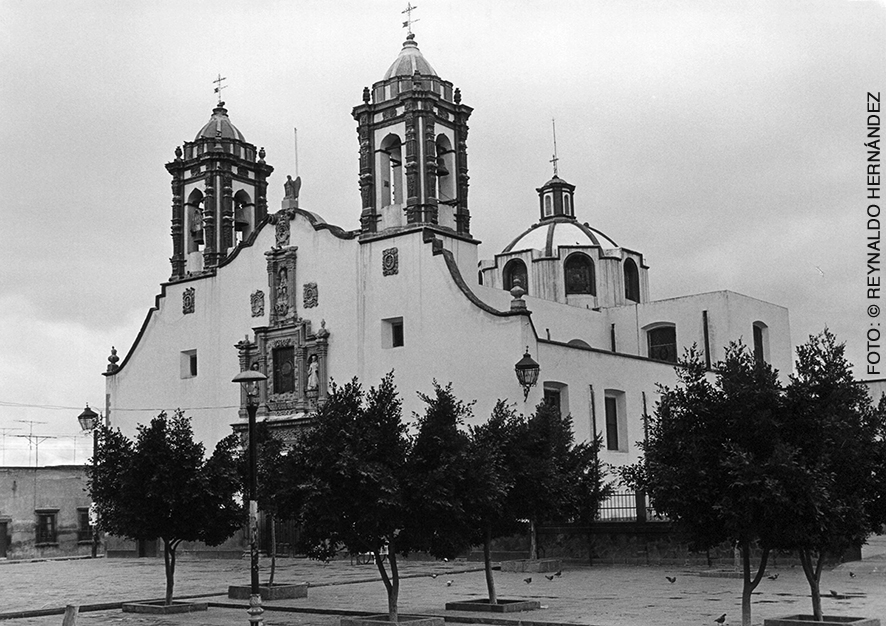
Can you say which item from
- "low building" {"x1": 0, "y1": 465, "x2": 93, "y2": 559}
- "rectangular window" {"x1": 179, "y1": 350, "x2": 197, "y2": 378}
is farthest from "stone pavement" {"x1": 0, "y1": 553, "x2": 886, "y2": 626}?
"low building" {"x1": 0, "y1": 465, "x2": 93, "y2": 559}

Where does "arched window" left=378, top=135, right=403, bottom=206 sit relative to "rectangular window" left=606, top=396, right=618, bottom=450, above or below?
above

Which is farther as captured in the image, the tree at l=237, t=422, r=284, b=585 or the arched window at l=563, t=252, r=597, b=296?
the arched window at l=563, t=252, r=597, b=296

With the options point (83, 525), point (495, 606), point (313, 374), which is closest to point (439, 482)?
point (495, 606)

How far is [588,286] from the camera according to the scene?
44688 mm

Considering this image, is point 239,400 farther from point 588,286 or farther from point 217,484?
point 217,484

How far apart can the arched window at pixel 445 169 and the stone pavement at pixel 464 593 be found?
38.1 feet

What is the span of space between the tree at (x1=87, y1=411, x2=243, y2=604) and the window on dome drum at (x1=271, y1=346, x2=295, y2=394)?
16.7 m

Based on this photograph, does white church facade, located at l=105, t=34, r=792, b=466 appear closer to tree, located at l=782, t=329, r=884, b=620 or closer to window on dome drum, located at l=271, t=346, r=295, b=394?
window on dome drum, located at l=271, t=346, r=295, b=394

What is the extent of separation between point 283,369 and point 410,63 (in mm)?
10715

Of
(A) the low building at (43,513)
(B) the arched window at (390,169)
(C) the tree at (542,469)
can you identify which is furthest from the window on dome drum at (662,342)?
(A) the low building at (43,513)

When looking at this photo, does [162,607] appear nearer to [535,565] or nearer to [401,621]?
[401,621]

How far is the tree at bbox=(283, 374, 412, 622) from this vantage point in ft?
55.9


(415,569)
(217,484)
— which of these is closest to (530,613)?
(217,484)

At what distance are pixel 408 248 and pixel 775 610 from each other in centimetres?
1926
